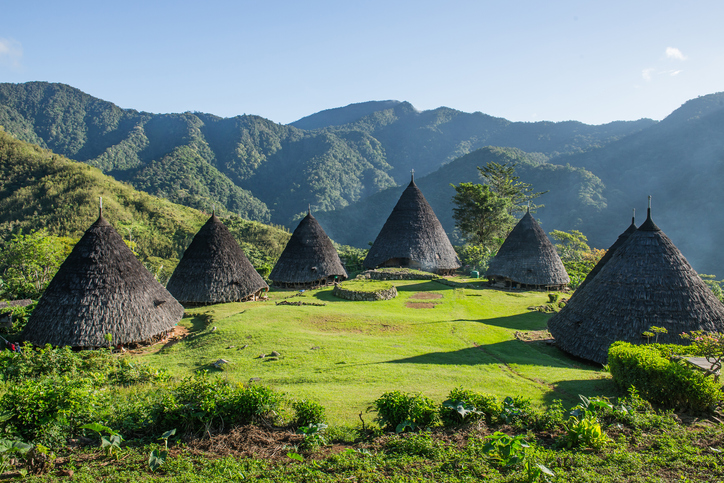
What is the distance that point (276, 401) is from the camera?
21.1ft

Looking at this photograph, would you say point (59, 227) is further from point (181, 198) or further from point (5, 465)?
point (5, 465)

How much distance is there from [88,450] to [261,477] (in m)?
2.54

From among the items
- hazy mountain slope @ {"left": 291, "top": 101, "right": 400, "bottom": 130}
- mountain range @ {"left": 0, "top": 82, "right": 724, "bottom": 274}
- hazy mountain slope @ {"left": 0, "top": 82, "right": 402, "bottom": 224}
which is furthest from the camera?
hazy mountain slope @ {"left": 291, "top": 101, "right": 400, "bottom": 130}

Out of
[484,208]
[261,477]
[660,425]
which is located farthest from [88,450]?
[484,208]

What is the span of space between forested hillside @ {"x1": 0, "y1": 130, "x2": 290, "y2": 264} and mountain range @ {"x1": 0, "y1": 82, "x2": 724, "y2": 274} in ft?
31.8

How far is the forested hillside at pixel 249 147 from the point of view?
78.2 metres

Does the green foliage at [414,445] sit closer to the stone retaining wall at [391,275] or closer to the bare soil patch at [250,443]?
the bare soil patch at [250,443]

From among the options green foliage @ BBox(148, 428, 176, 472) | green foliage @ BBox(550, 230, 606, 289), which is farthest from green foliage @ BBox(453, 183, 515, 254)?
green foliage @ BBox(148, 428, 176, 472)

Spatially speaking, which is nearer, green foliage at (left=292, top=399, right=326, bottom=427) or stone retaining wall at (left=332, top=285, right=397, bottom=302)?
green foliage at (left=292, top=399, right=326, bottom=427)

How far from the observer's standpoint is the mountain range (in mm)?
58031

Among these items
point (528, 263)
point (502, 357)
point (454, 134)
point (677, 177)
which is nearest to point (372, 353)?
point (502, 357)

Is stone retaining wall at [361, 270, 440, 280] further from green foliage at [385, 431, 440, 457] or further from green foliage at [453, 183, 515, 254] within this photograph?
green foliage at [385, 431, 440, 457]

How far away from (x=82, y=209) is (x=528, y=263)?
4149 cm

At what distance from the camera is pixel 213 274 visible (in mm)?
19656
